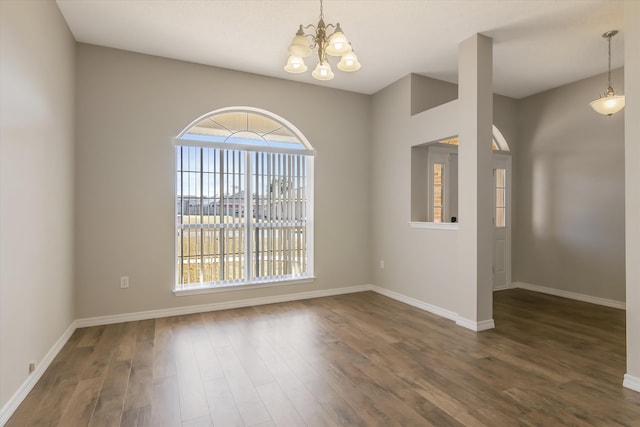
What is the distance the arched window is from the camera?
410cm

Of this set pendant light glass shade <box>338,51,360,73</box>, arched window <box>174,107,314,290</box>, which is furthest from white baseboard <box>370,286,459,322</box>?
pendant light glass shade <box>338,51,360,73</box>

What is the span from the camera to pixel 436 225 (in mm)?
4016

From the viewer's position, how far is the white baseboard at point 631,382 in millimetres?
2225

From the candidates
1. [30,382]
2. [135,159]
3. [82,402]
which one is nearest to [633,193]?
[82,402]

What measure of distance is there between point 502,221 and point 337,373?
Answer: 13.6ft

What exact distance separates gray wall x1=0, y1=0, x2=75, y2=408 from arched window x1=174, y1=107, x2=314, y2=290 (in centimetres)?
117

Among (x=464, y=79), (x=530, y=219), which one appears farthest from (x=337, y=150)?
(x=530, y=219)

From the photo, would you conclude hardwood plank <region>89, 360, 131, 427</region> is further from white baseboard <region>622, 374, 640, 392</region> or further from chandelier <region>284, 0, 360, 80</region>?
white baseboard <region>622, 374, 640, 392</region>

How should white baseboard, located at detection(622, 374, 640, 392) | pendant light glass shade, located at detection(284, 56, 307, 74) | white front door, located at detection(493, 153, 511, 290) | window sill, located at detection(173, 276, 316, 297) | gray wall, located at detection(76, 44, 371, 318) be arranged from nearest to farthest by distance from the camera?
white baseboard, located at detection(622, 374, 640, 392) < pendant light glass shade, located at detection(284, 56, 307, 74) < gray wall, located at detection(76, 44, 371, 318) < window sill, located at detection(173, 276, 316, 297) < white front door, located at detection(493, 153, 511, 290)

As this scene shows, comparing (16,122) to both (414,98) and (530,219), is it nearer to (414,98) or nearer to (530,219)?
(414,98)

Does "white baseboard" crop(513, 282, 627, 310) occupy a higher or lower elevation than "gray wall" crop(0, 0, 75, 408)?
lower

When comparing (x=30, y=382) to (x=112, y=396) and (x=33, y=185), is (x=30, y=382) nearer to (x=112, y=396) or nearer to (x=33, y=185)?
(x=112, y=396)

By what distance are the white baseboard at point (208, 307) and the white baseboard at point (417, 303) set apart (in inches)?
11.6

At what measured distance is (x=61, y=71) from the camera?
118 inches
